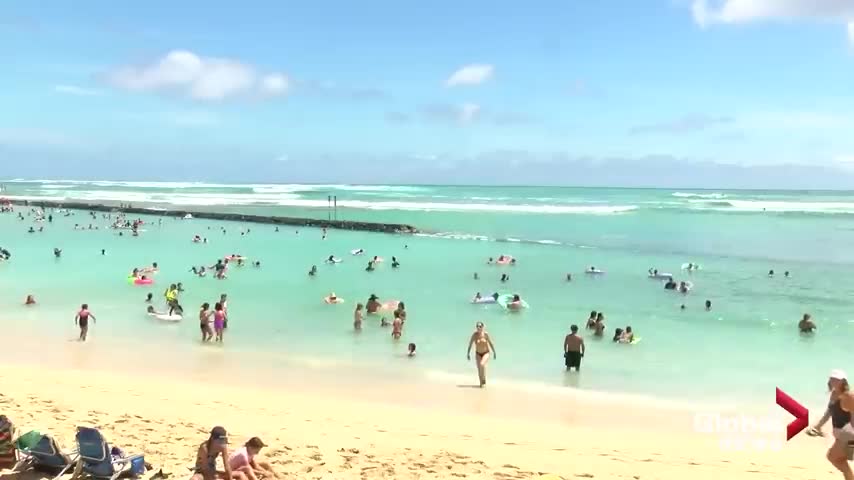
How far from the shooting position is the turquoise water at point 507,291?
555 inches

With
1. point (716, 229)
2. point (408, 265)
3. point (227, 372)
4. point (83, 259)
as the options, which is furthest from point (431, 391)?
point (716, 229)

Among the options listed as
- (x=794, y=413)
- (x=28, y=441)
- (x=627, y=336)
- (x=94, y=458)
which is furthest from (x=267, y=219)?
(x=94, y=458)

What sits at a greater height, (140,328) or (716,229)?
(716,229)

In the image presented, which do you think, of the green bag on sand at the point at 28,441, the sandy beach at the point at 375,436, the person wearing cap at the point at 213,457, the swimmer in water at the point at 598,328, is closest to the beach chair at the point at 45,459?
the green bag on sand at the point at 28,441

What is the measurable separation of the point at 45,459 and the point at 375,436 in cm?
400

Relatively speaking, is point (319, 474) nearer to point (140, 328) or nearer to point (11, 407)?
point (11, 407)

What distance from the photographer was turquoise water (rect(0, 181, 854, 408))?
555 inches

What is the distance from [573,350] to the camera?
13430 mm

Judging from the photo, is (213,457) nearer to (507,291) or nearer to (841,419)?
(841,419)

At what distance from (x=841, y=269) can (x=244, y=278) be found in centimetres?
2472

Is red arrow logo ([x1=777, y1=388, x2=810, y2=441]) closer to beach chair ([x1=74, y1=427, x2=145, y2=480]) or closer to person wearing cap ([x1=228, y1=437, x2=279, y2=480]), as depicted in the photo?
person wearing cap ([x1=228, y1=437, x2=279, y2=480])

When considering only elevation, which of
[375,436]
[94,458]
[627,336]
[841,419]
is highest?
[841,419]

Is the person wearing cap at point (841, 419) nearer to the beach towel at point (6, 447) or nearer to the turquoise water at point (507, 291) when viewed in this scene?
the turquoise water at point (507, 291)

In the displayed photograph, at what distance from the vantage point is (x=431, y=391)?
12.2 meters
